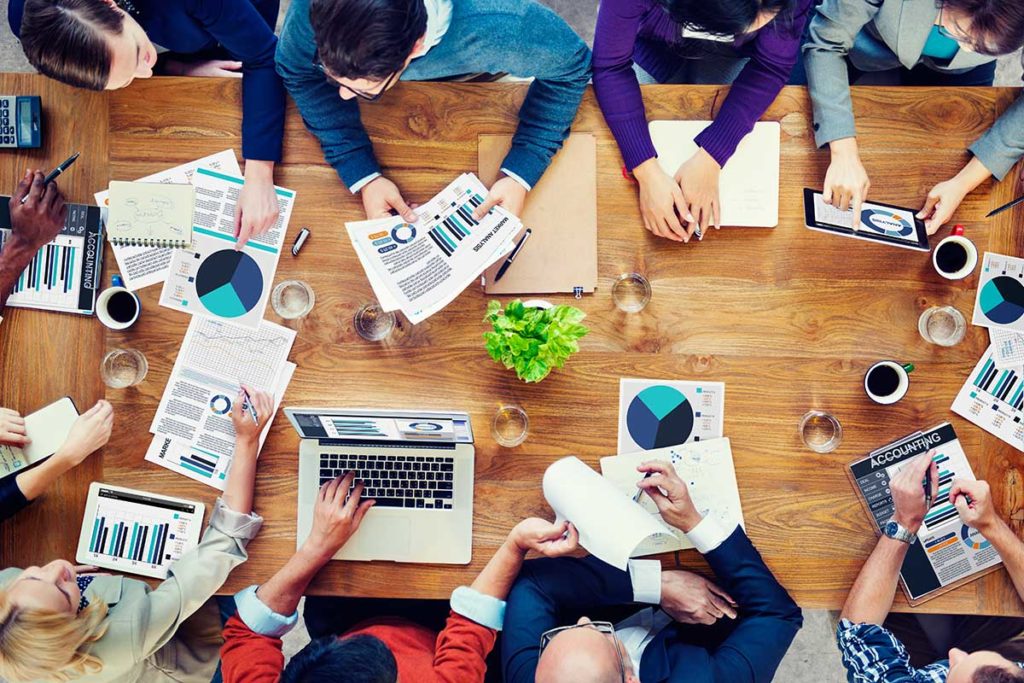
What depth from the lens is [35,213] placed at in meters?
1.70

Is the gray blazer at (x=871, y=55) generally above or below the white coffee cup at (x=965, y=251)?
above

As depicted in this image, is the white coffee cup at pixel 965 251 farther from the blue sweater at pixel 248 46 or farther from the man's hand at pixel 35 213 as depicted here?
the man's hand at pixel 35 213

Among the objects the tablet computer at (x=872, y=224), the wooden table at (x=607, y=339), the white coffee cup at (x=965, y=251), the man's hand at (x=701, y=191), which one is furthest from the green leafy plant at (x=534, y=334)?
the white coffee cup at (x=965, y=251)

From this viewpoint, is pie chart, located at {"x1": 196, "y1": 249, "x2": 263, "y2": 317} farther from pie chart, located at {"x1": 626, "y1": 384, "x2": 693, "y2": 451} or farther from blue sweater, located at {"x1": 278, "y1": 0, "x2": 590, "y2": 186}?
pie chart, located at {"x1": 626, "y1": 384, "x2": 693, "y2": 451}

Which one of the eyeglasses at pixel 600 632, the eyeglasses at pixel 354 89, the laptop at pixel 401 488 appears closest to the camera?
the eyeglasses at pixel 354 89

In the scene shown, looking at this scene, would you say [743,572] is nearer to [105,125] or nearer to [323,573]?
[323,573]

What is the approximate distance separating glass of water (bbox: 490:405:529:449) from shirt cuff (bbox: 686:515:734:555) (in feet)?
1.34

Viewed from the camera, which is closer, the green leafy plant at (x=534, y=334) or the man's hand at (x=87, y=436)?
the green leafy plant at (x=534, y=334)

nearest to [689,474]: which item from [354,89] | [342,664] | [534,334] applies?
[534,334]

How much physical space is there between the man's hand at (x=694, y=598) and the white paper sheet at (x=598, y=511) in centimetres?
17

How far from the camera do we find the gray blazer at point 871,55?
1660 mm

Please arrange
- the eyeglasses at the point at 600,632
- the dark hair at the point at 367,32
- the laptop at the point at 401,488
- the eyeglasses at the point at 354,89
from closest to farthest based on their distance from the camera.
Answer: the dark hair at the point at 367,32 < the eyeglasses at the point at 354,89 < the eyeglasses at the point at 600,632 < the laptop at the point at 401,488

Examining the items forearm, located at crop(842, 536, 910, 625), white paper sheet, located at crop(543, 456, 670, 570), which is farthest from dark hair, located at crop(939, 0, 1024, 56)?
white paper sheet, located at crop(543, 456, 670, 570)

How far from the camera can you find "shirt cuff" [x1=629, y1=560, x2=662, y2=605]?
1648mm
